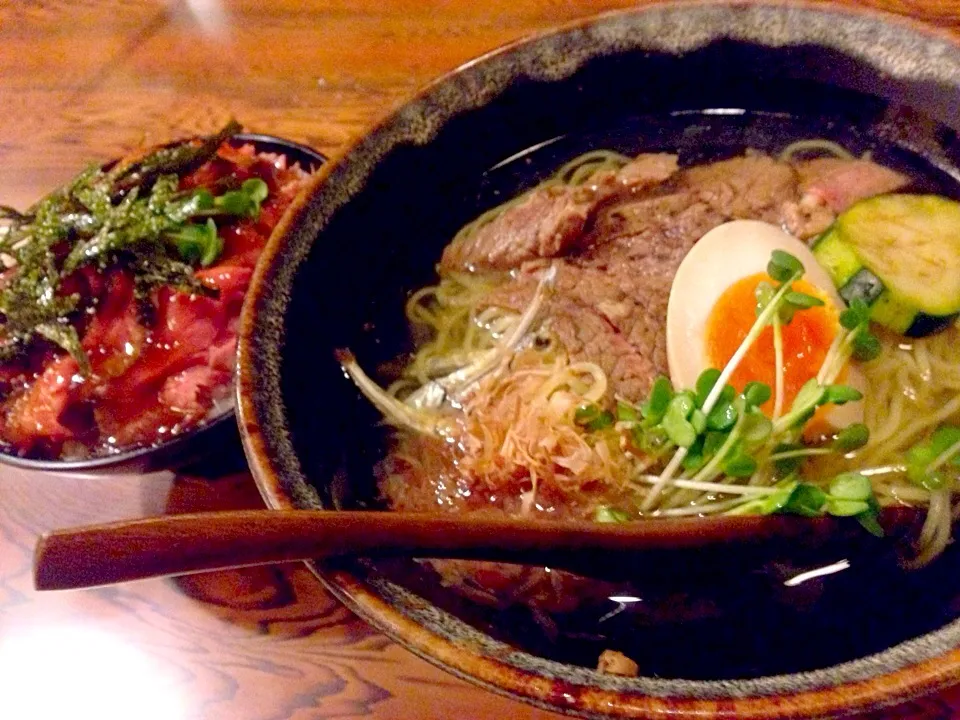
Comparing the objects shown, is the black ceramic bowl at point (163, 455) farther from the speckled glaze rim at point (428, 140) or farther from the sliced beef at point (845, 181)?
the sliced beef at point (845, 181)

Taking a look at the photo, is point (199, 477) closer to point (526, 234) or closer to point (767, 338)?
point (526, 234)

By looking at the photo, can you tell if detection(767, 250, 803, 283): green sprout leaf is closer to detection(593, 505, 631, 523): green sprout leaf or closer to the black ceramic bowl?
detection(593, 505, 631, 523): green sprout leaf

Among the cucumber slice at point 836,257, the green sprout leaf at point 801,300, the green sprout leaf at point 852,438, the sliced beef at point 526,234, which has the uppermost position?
the sliced beef at point 526,234

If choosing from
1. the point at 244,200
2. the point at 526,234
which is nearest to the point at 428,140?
the point at 526,234

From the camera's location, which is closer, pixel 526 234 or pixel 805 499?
pixel 805 499

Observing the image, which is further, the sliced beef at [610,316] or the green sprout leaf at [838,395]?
the sliced beef at [610,316]

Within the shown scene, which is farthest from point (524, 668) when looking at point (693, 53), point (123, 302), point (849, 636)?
point (693, 53)

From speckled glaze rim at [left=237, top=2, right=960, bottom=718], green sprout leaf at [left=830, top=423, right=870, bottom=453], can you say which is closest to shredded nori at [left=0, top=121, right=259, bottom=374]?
speckled glaze rim at [left=237, top=2, right=960, bottom=718]

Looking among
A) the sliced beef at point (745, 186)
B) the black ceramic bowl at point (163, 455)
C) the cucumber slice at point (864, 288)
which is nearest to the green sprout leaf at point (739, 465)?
the cucumber slice at point (864, 288)
